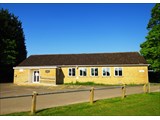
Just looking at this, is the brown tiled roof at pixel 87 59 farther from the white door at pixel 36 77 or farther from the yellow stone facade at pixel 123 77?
the white door at pixel 36 77

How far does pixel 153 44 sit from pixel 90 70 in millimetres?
10224

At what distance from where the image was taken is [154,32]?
103ft

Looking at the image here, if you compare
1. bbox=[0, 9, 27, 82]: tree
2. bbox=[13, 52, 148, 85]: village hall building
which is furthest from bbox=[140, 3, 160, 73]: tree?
bbox=[0, 9, 27, 82]: tree

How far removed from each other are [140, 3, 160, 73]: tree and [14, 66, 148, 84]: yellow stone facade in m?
1.69

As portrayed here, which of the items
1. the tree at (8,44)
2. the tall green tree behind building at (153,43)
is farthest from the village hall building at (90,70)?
Answer: the tree at (8,44)

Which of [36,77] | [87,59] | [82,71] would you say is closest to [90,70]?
[82,71]

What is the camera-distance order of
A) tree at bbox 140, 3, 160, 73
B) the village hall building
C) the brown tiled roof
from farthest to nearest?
the brown tiled roof
the village hall building
tree at bbox 140, 3, 160, 73

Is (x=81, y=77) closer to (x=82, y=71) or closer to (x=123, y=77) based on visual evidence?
(x=82, y=71)

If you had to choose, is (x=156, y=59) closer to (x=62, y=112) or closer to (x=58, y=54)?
(x=58, y=54)

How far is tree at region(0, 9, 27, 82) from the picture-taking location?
40.6 meters

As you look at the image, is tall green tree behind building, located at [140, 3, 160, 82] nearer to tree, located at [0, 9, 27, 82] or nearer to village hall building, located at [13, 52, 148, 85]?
village hall building, located at [13, 52, 148, 85]

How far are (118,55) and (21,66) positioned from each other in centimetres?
1611
